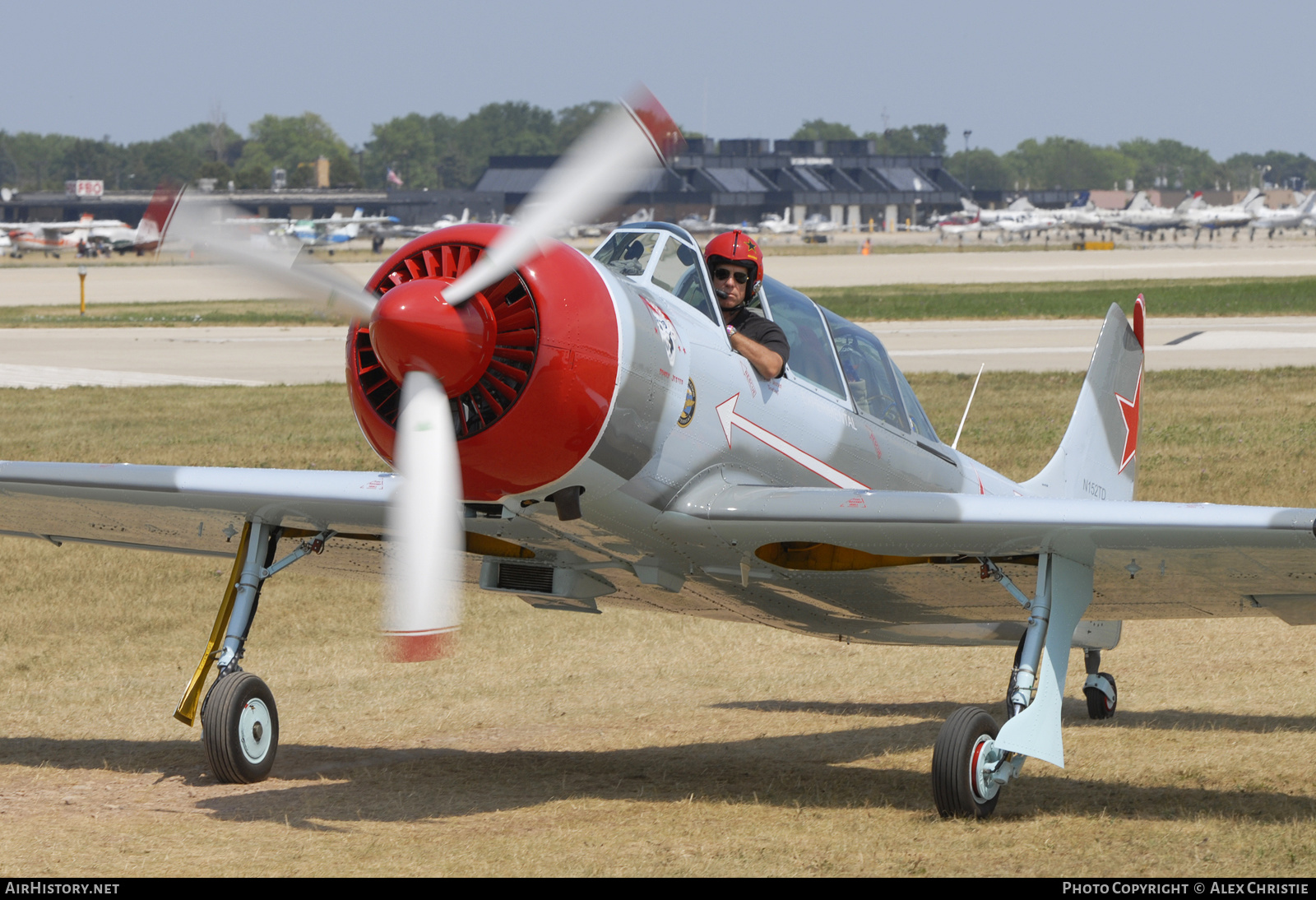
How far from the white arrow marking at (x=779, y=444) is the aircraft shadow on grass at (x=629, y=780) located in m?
1.67

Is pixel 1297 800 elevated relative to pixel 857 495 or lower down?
lower down

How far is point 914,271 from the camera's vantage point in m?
78.7

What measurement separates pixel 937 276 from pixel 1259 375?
44648mm

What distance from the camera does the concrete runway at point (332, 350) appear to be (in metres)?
31.0

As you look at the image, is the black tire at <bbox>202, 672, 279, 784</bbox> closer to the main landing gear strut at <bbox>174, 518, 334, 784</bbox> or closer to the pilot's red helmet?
the main landing gear strut at <bbox>174, 518, 334, 784</bbox>

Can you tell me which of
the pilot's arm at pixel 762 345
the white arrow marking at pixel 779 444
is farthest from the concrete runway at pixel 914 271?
the pilot's arm at pixel 762 345

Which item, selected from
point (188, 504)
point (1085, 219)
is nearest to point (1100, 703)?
point (188, 504)

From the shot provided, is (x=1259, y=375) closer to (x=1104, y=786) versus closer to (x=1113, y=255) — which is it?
(x=1104, y=786)

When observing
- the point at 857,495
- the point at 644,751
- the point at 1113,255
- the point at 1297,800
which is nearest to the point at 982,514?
the point at 857,495

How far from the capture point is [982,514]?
6898 millimetres

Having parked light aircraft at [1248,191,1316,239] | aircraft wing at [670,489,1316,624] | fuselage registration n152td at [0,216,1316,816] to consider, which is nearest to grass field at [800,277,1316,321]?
fuselage registration n152td at [0,216,1316,816]

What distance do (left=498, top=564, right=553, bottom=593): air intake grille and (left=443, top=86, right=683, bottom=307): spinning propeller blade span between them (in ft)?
6.30

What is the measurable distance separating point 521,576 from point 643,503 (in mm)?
1091

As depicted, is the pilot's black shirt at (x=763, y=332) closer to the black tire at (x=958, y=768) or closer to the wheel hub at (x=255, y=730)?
the black tire at (x=958, y=768)
